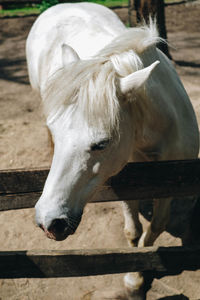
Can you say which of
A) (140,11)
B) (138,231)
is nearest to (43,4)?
(140,11)

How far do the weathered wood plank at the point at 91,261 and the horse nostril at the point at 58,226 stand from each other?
471 mm

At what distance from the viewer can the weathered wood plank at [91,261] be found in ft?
6.71

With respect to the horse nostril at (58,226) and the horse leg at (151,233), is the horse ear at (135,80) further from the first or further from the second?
the horse leg at (151,233)

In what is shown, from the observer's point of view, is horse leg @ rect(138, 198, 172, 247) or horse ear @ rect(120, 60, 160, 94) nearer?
horse ear @ rect(120, 60, 160, 94)

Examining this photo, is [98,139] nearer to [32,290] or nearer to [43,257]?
[43,257]

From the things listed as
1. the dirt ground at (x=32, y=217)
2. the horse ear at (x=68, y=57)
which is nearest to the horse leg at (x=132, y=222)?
the dirt ground at (x=32, y=217)

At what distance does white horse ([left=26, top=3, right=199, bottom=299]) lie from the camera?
1.64 metres

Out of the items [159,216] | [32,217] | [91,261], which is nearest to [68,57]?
[91,261]

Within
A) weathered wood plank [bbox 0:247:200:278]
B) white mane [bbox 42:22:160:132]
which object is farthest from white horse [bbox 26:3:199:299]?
weathered wood plank [bbox 0:247:200:278]

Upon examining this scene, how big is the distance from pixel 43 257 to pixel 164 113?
1.16m

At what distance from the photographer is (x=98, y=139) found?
167 centimetres

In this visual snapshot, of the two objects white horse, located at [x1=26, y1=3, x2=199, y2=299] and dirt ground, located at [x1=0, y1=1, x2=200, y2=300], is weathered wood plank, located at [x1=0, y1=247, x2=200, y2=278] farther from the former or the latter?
dirt ground, located at [x1=0, y1=1, x2=200, y2=300]

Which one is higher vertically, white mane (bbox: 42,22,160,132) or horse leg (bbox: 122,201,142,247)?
white mane (bbox: 42,22,160,132)

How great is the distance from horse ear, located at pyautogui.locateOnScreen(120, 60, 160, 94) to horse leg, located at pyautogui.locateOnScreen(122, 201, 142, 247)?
126 cm
